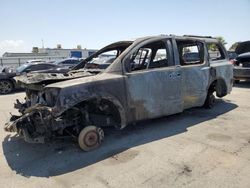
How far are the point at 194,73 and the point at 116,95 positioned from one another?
2166mm

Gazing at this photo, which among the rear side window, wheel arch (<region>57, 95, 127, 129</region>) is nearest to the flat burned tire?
wheel arch (<region>57, 95, 127, 129</region>)

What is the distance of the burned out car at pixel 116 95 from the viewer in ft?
13.6

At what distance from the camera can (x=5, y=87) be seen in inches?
487

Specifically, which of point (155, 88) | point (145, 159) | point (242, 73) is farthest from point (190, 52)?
point (242, 73)

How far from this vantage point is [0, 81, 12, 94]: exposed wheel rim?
12.3 m

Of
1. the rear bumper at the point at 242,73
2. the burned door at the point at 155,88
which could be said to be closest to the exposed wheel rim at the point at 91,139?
the burned door at the point at 155,88

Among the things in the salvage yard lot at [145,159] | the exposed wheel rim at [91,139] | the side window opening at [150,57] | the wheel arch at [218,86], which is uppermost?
the side window opening at [150,57]

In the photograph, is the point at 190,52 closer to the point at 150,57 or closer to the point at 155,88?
the point at 150,57

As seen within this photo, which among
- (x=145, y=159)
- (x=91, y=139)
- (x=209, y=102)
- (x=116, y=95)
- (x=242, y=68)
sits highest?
(x=242, y=68)

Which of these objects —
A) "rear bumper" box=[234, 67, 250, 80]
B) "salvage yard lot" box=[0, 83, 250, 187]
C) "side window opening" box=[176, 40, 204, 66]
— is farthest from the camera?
"rear bumper" box=[234, 67, 250, 80]

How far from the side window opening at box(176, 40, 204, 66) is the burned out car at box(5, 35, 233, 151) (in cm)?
7

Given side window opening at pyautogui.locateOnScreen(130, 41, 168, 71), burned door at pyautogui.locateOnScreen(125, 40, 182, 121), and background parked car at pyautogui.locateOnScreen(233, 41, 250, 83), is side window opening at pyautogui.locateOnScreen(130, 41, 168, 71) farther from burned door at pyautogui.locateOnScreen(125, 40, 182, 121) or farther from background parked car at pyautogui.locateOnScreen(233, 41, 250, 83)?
background parked car at pyautogui.locateOnScreen(233, 41, 250, 83)

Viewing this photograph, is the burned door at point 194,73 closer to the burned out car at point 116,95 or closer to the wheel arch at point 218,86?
the burned out car at point 116,95

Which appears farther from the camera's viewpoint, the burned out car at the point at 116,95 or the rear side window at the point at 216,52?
the rear side window at the point at 216,52
